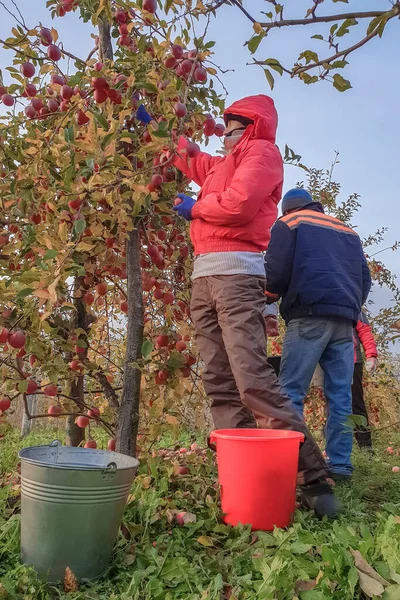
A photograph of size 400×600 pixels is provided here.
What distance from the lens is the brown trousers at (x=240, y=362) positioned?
2.05 metres

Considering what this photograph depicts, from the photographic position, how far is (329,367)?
2857 millimetres

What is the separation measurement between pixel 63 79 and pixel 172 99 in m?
0.54

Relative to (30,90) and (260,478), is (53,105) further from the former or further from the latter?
(260,478)

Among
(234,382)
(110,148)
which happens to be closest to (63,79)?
(110,148)

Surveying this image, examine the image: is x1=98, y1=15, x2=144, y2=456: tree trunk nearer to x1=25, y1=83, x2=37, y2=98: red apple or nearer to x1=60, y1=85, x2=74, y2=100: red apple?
x1=60, y1=85, x2=74, y2=100: red apple

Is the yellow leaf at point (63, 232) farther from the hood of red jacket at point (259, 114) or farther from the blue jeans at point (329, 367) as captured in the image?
the blue jeans at point (329, 367)

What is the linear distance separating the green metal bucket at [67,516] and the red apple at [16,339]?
513mm

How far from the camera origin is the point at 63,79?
2.36 metres

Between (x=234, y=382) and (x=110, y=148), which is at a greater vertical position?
(x=110, y=148)

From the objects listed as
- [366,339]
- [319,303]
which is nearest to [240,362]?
[319,303]

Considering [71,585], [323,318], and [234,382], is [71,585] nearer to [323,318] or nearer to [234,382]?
[234,382]

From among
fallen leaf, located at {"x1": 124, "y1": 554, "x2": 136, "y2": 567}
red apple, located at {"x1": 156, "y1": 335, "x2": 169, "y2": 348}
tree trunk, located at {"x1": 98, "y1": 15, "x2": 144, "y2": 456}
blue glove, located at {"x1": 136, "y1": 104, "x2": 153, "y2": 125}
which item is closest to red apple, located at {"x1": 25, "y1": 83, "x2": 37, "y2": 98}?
blue glove, located at {"x1": 136, "y1": 104, "x2": 153, "y2": 125}

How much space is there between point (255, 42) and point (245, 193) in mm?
806

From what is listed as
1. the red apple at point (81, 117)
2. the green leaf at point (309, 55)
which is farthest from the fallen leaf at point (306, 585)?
the red apple at point (81, 117)
